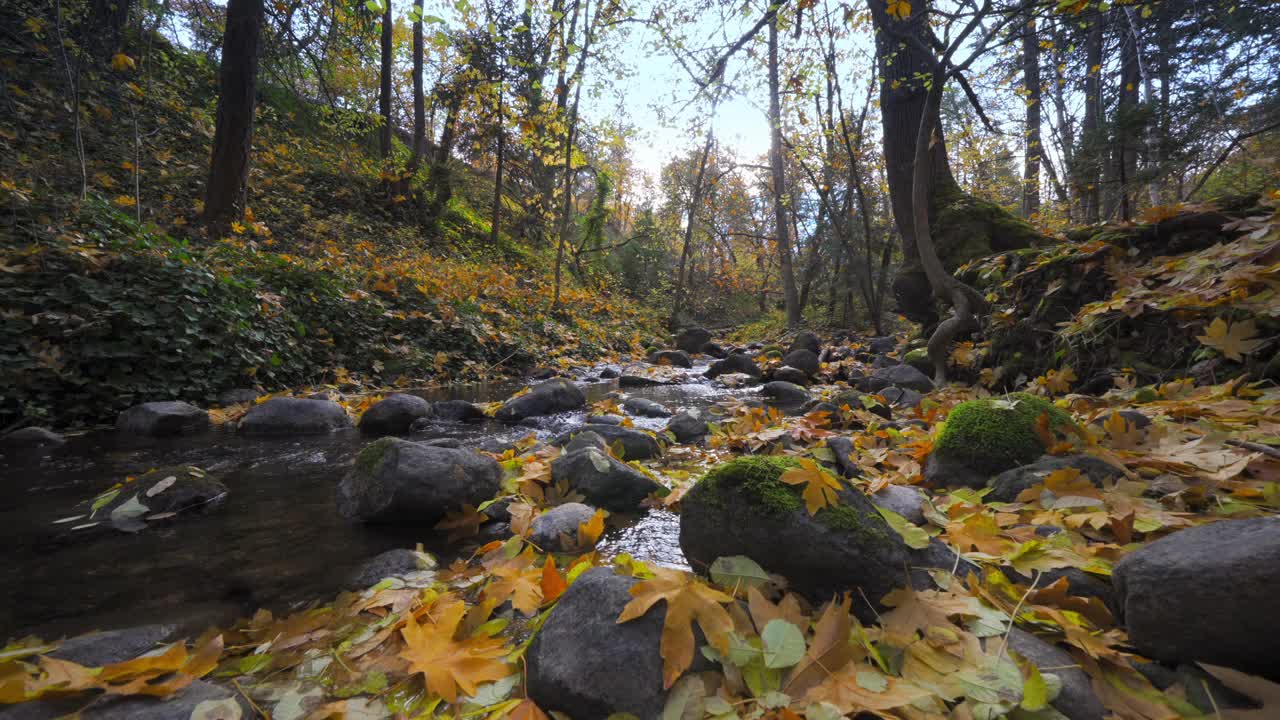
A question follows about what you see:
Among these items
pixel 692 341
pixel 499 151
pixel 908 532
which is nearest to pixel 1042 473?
pixel 908 532

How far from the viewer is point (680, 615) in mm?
1112

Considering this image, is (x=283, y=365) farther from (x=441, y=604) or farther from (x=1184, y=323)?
(x=1184, y=323)

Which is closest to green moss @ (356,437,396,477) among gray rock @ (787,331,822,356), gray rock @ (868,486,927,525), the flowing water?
the flowing water

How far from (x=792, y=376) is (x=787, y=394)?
1134 millimetres

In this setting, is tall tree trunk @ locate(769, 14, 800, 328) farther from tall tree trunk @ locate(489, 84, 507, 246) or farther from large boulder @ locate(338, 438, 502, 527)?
large boulder @ locate(338, 438, 502, 527)

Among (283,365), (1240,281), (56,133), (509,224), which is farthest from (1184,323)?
(509,224)

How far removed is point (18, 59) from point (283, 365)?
28.8 feet

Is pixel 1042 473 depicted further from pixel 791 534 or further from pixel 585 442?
pixel 585 442

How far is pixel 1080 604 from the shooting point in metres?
1.22

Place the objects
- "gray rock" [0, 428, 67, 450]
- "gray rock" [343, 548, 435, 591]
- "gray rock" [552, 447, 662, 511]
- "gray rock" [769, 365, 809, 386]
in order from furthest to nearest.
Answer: "gray rock" [769, 365, 809, 386] → "gray rock" [0, 428, 67, 450] → "gray rock" [552, 447, 662, 511] → "gray rock" [343, 548, 435, 591]

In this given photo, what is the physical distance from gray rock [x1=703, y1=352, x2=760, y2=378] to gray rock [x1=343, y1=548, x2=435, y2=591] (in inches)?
251

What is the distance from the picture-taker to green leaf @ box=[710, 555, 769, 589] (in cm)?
136

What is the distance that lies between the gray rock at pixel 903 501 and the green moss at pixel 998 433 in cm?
46

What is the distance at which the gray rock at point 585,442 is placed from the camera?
9.46 feet
